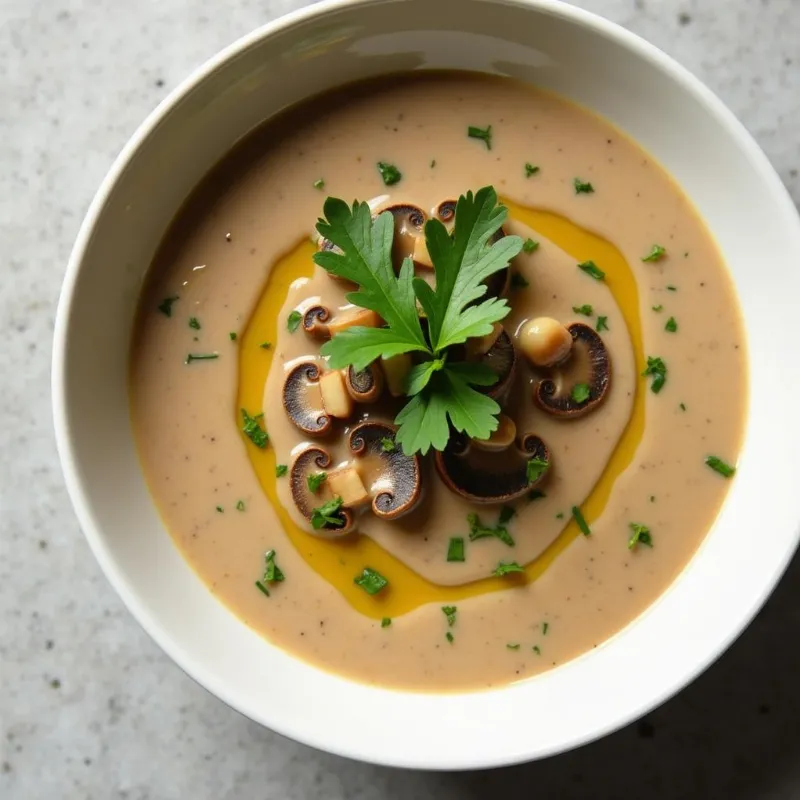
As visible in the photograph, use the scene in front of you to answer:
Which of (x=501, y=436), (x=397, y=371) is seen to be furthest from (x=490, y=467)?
(x=397, y=371)

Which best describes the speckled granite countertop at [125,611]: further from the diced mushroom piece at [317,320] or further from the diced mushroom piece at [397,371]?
the diced mushroom piece at [397,371]


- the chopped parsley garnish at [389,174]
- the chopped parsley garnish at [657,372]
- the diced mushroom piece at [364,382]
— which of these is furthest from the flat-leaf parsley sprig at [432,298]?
the chopped parsley garnish at [657,372]

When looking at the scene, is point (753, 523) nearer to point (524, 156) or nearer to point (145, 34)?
point (524, 156)

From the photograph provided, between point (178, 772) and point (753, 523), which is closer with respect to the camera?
point (753, 523)

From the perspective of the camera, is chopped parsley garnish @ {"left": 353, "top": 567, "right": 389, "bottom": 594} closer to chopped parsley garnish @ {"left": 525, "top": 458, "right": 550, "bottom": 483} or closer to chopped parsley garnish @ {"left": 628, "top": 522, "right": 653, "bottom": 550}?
chopped parsley garnish @ {"left": 525, "top": 458, "right": 550, "bottom": 483}

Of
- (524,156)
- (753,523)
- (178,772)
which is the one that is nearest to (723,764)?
(753,523)

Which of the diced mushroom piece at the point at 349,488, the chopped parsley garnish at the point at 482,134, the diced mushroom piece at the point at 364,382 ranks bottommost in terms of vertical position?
the diced mushroom piece at the point at 349,488
